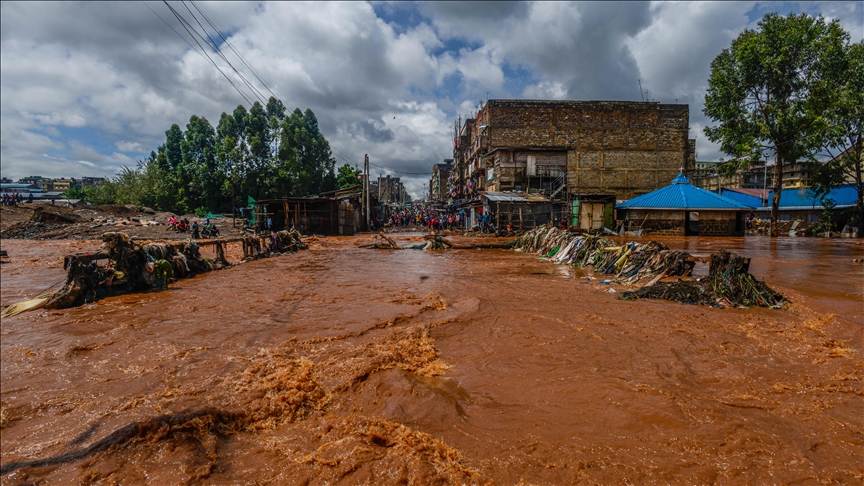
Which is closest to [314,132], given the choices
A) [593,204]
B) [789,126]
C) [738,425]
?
[593,204]

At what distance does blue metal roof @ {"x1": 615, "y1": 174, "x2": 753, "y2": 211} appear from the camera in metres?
26.5

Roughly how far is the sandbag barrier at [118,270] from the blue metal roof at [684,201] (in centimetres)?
2503

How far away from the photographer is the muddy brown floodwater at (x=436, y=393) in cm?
314

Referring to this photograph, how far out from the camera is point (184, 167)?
132ft

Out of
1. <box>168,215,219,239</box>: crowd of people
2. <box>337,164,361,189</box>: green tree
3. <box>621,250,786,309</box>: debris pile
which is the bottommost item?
<box>621,250,786,309</box>: debris pile

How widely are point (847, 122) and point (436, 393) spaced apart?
2985 cm

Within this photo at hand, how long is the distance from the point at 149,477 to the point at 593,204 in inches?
1104

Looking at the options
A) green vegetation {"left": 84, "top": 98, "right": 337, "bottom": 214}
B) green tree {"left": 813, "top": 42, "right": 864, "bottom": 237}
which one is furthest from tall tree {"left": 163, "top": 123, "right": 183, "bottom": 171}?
green tree {"left": 813, "top": 42, "right": 864, "bottom": 237}

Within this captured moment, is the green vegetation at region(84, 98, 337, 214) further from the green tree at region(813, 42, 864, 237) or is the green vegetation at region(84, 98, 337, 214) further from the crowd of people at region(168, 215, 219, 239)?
the green tree at region(813, 42, 864, 237)

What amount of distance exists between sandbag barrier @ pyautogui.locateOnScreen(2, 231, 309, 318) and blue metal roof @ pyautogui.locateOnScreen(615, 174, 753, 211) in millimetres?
25026

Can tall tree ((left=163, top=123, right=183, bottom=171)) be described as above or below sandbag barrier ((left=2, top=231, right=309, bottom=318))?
above

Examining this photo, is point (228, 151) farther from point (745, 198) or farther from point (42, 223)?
point (745, 198)

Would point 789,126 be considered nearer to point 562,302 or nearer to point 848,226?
point 848,226

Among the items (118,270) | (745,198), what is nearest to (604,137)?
(745,198)
